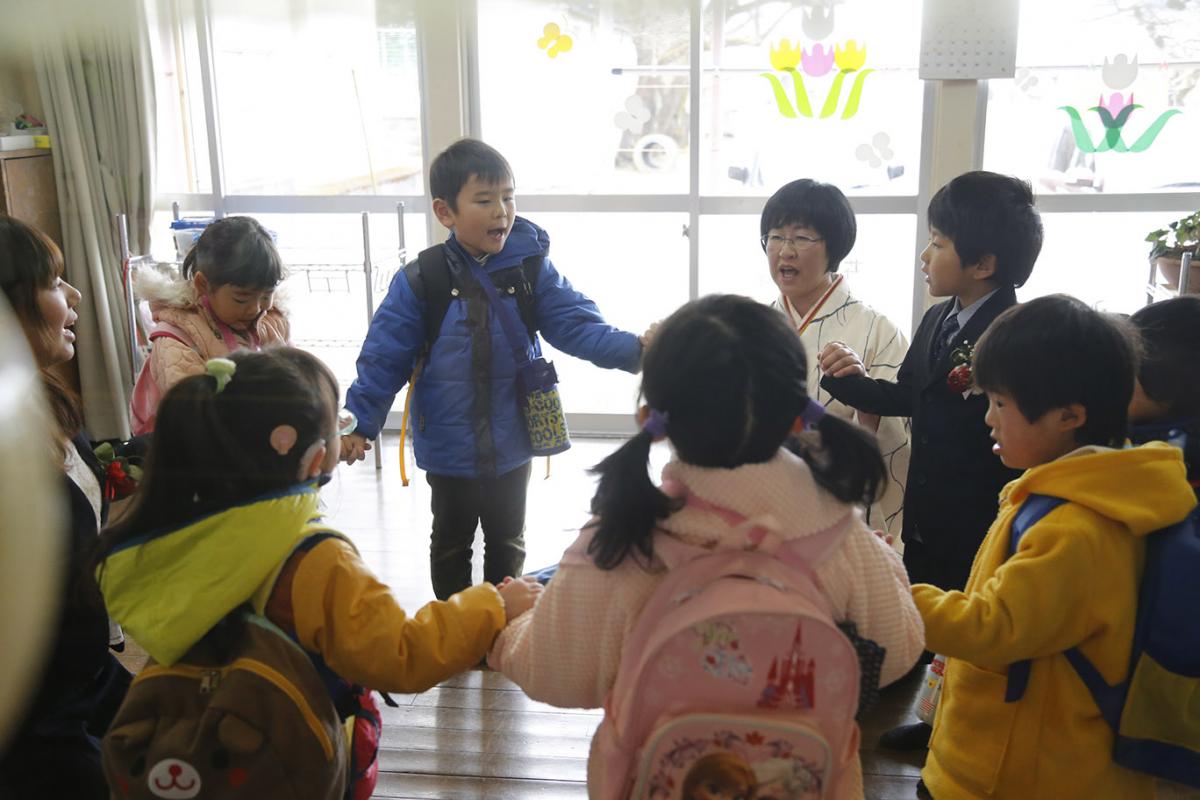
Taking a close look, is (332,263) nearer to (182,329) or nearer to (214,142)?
(214,142)

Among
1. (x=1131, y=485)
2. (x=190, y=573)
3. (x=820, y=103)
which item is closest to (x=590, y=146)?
(x=820, y=103)

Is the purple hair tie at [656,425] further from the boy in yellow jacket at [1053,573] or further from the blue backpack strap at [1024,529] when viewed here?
the blue backpack strap at [1024,529]

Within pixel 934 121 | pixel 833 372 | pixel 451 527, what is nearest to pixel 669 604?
pixel 833 372

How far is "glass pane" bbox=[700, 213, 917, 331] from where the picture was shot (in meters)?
3.46

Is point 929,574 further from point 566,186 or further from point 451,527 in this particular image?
point 566,186

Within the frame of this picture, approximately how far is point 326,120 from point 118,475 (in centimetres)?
268

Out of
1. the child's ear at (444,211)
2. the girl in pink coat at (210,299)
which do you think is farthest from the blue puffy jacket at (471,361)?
the girl in pink coat at (210,299)

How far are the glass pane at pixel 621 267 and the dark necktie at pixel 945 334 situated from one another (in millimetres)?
1903

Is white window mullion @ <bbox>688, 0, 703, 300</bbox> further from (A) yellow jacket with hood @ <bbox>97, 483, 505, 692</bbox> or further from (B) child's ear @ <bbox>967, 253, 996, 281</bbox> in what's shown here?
(A) yellow jacket with hood @ <bbox>97, 483, 505, 692</bbox>

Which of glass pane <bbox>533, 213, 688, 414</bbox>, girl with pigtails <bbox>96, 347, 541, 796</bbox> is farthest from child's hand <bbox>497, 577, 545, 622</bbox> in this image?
glass pane <bbox>533, 213, 688, 414</bbox>

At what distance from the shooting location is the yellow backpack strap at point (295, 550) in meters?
0.93

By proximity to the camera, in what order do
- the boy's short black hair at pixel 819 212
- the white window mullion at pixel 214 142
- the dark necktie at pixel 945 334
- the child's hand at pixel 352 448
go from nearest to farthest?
the child's hand at pixel 352 448, the dark necktie at pixel 945 334, the boy's short black hair at pixel 819 212, the white window mullion at pixel 214 142

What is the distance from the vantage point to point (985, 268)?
1.66 m

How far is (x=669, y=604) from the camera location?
79 centimetres
